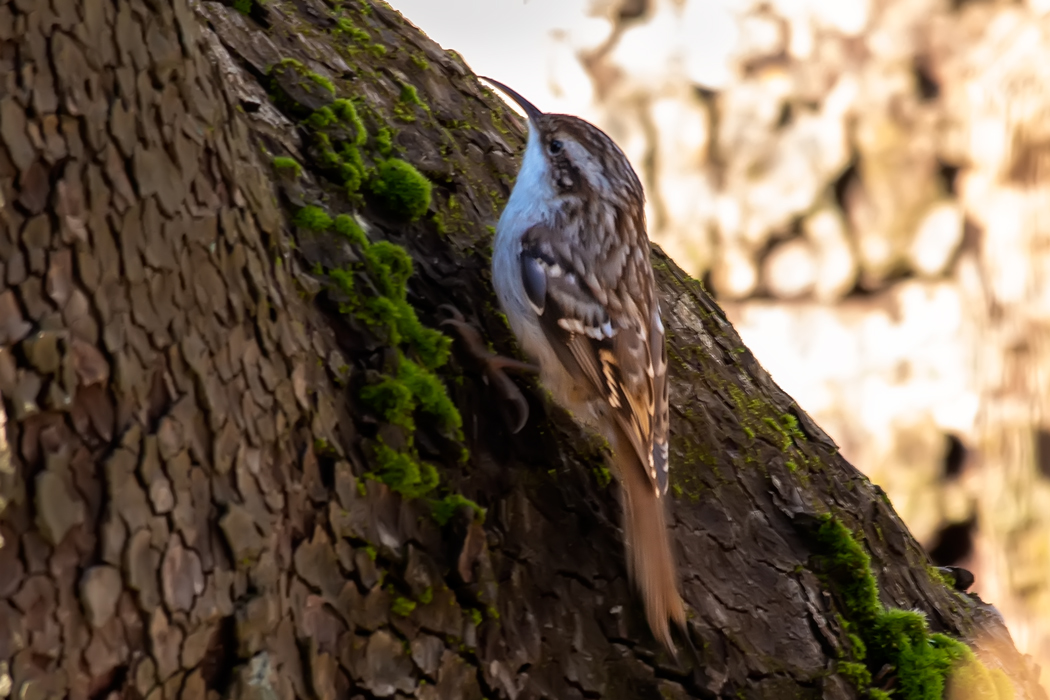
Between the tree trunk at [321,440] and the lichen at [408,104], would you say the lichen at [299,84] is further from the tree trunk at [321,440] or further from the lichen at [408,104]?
the lichen at [408,104]

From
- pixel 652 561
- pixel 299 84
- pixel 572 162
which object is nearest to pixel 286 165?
pixel 299 84

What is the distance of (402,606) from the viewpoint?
1504 millimetres

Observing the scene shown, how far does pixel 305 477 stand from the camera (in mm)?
1435

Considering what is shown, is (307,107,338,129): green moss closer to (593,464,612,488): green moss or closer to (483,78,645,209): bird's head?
(483,78,645,209): bird's head

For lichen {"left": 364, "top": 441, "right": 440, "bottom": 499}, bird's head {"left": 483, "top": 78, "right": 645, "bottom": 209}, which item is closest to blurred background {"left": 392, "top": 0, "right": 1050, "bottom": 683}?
bird's head {"left": 483, "top": 78, "right": 645, "bottom": 209}

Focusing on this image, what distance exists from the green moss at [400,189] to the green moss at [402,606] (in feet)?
2.31

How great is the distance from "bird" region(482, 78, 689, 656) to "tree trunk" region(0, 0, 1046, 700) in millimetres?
49

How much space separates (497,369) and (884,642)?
0.85 m

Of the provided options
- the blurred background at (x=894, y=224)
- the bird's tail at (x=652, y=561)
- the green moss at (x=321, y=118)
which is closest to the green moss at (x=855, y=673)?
the bird's tail at (x=652, y=561)

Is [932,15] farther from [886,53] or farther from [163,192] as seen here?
[163,192]

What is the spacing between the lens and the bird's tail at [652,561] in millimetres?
1721

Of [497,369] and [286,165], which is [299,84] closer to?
[286,165]

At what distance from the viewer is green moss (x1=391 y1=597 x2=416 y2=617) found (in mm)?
1498

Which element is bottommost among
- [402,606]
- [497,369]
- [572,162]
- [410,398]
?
[402,606]
